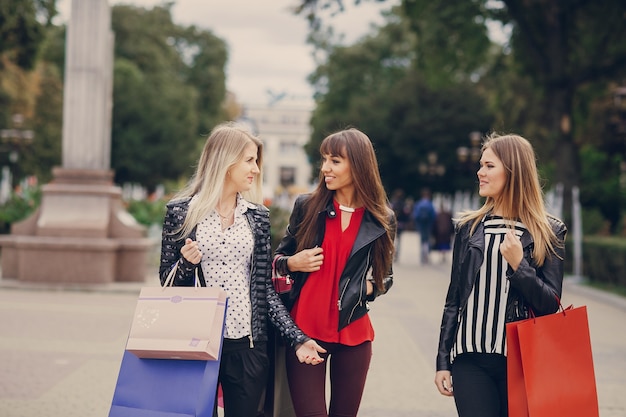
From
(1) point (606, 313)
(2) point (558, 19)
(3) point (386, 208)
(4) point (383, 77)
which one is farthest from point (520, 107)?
(3) point (386, 208)

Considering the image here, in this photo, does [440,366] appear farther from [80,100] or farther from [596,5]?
[596,5]

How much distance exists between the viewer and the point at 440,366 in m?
3.54

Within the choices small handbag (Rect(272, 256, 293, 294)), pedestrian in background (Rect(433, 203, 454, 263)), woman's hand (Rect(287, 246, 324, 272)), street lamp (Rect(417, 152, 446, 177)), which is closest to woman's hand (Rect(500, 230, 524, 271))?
woman's hand (Rect(287, 246, 324, 272))

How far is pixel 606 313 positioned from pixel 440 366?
9.62 meters

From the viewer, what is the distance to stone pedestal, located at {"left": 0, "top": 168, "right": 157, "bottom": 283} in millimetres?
13664

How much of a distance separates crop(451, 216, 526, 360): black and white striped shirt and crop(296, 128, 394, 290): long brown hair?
0.50 m

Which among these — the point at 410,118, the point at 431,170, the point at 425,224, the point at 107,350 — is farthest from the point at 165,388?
the point at 410,118

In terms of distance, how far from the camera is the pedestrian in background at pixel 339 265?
3.73 m

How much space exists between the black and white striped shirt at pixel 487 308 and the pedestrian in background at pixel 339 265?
1.52 feet

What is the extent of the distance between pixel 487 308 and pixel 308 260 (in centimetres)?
73

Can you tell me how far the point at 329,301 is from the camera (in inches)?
147

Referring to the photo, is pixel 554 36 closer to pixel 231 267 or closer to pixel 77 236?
pixel 77 236

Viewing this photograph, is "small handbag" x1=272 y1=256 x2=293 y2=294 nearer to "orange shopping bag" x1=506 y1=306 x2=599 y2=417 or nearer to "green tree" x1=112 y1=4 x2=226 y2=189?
"orange shopping bag" x1=506 y1=306 x2=599 y2=417

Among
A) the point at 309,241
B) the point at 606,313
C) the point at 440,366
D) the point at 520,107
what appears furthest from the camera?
the point at 520,107
